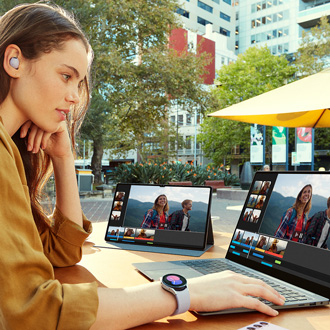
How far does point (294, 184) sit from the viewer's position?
1363 mm

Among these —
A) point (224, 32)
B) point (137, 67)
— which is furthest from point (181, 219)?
point (224, 32)

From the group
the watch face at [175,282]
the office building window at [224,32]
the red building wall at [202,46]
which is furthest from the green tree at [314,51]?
the office building window at [224,32]

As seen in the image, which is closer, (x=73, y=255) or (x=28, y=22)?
(x=28, y=22)

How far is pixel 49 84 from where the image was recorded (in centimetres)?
110

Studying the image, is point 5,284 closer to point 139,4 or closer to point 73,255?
point 73,255

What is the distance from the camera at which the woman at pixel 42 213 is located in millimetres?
745

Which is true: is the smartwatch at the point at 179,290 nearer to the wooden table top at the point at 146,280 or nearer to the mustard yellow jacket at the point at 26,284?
the wooden table top at the point at 146,280

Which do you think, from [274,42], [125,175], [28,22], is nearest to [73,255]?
[28,22]

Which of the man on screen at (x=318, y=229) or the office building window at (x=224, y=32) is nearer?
the man on screen at (x=318, y=229)

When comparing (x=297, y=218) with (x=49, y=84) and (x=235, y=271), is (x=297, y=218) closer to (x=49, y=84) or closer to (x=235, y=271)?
(x=235, y=271)

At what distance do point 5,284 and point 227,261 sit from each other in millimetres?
1001

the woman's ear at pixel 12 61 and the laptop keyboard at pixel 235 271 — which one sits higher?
the woman's ear at pixel 12 61

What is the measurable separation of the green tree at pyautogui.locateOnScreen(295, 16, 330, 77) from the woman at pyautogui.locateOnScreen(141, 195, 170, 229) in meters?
22.4

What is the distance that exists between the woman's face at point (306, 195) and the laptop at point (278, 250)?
0.4 inches
